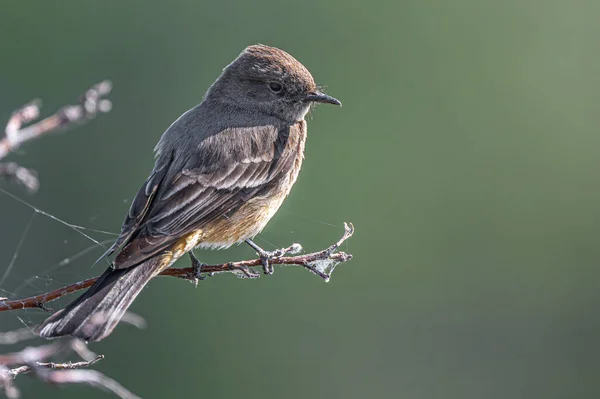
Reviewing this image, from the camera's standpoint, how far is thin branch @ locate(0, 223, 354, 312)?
3.23 meters

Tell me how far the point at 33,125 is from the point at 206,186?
2142 millimetres

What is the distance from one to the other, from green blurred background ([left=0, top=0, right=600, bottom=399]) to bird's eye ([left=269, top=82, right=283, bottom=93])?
116 inches

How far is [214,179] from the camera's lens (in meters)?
4.77

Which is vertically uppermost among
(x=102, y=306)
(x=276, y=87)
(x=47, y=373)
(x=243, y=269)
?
(x=276, y=87)

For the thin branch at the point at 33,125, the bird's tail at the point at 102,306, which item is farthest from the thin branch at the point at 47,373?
the bird's tail at the point at 102,306

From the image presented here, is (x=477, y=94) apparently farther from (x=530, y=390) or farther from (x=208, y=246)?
(x=208, y=246)

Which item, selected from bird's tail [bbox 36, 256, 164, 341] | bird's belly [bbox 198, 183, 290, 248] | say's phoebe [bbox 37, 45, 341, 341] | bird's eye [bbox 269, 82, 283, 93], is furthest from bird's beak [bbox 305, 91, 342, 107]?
bird's tail [bbox 36, 256, 164, 341]

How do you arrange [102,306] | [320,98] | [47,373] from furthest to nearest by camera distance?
[320,98] → [102,306] → [47,373]

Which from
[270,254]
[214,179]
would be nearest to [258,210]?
[214,179]

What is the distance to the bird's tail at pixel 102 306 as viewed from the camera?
3596 mm

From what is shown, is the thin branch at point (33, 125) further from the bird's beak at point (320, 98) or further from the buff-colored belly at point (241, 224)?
the bird's beak at point (320, 98)

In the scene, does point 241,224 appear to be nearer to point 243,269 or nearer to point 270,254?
point 270,254

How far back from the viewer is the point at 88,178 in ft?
32.4

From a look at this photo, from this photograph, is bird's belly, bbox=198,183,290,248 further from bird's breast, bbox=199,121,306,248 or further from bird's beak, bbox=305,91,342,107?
bird's beak, bbox=305,91,342,107
